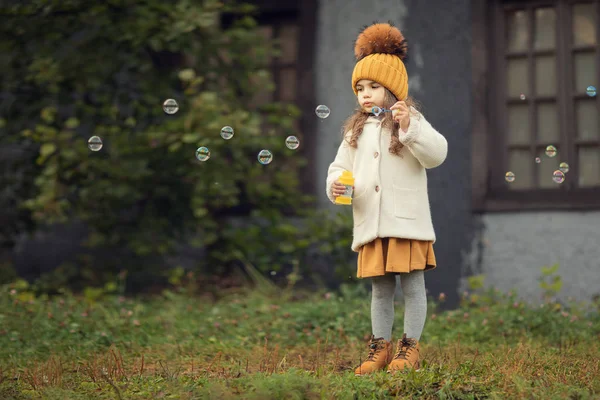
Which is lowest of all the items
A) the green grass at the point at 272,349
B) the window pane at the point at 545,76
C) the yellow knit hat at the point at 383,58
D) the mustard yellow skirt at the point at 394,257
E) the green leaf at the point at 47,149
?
the green grass at the point at 272,349

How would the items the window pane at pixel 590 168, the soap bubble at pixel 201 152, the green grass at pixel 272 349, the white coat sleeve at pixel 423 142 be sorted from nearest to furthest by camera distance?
1. the green grass at pixel 272 349
2. the white coat sleeve at pixel 423 142
3. the soap bubble at pixel 201 152
4. the window pane at pixel 590 168

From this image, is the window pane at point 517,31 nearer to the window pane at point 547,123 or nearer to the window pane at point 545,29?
the window pane at point 545,29

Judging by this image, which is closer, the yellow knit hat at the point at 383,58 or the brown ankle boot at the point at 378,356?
the brown ankle boot at the point at 378,356

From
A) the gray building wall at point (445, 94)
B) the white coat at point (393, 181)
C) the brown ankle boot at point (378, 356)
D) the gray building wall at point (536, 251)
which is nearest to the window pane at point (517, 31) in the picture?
the gray building wall at point (445, 94)

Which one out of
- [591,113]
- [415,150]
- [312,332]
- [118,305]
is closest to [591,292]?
[591,113]

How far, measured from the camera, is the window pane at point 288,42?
8250 millimetres

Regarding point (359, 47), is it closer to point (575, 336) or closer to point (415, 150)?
point (415, 150)

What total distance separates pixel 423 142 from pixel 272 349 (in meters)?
1.76

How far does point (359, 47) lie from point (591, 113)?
138 inches

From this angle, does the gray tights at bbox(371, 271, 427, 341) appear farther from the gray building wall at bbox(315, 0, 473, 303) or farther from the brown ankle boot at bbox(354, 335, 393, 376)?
the gray building wall at bbox(315, 0, 473, 303)

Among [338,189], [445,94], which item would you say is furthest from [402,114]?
[445,94]

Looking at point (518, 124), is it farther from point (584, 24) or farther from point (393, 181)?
point (393, 181)

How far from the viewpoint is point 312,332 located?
18.4 ft

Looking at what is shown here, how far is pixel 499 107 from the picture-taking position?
7.44 m
